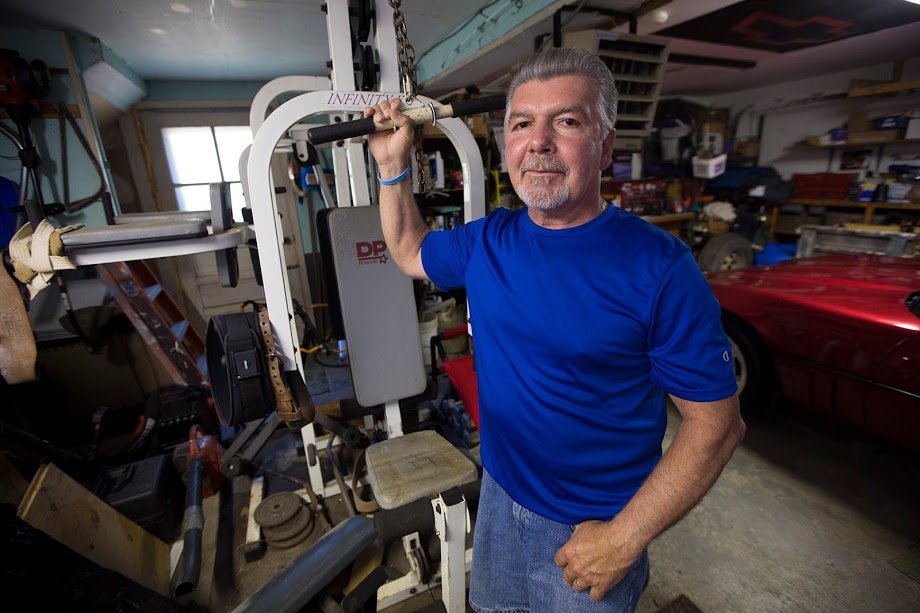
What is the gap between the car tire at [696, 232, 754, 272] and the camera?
18.7ft

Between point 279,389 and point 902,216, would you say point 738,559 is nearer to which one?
point 279,389

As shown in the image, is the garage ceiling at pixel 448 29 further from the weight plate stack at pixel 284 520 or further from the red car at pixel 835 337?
the weight plate stack at pixel 284 520

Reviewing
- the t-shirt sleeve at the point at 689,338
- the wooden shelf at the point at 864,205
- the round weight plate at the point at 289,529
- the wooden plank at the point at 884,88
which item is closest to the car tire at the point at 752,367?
the t-shirt sleeve at the point at 689,338

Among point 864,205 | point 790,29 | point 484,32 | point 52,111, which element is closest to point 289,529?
point 52,111

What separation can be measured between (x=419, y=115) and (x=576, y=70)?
535 mm

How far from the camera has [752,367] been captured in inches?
115

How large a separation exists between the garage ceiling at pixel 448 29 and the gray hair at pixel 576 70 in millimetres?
2019

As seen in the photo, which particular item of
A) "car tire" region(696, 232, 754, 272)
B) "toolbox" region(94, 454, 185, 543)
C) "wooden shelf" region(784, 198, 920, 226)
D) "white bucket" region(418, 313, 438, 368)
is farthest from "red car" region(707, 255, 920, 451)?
"toolbox" region(94, 454, 185, 543)

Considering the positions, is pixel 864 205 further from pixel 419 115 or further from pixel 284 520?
pixel 284 520

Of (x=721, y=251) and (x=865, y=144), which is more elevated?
(x=865, y=144)

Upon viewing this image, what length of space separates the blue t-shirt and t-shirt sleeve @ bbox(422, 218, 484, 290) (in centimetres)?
9

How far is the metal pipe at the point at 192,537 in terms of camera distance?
1876mm

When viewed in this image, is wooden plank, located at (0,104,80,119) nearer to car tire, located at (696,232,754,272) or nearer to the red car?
the red car

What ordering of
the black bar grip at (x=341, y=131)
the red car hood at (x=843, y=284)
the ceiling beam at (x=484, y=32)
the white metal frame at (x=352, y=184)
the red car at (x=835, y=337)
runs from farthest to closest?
the ceiling beam at (x=484, y=32)
the red car hood at (x=843, y=284)
the red car at (x=835, y=337)
the white metal frame at (x=352, y=184)
the black bar grip at (x=341, y=131)
